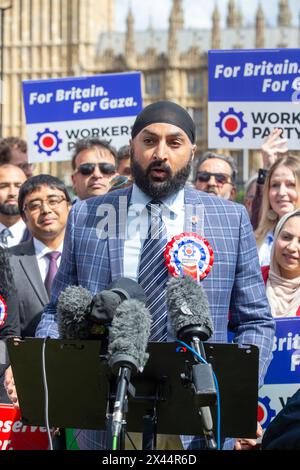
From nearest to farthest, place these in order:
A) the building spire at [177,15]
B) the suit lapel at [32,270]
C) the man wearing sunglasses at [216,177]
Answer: the suit lapel at [32,270] < the man wearing sunglasses at [216,177] < the building spire at [177,15]

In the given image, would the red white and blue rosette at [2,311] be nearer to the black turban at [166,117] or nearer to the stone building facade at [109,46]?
the black turban at [166,117]

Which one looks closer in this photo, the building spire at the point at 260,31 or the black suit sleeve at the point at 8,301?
the black suit sleeve at the point at 8,301

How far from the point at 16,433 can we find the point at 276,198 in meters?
2.60

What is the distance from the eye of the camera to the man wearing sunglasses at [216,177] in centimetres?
788

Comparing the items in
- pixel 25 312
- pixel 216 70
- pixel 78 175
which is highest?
pixel 216 70

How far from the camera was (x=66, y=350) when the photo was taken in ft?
10.7

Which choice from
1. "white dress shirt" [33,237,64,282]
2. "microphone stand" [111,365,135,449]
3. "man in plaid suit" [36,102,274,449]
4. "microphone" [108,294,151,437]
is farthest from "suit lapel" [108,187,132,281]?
"white dress shirt" [33,237,64,282]

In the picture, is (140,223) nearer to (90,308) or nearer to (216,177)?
(90,308)

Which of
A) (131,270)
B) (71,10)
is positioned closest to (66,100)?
(131,270)

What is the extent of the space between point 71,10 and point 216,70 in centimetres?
8116

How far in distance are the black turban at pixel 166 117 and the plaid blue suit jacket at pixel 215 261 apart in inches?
11.6

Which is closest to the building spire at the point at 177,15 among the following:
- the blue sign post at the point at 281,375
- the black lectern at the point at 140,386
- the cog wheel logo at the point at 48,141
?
the cog wheel logo at the point at 48,141

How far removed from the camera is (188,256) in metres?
3.62
